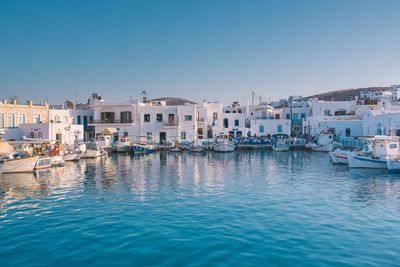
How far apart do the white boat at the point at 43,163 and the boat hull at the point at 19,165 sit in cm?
83

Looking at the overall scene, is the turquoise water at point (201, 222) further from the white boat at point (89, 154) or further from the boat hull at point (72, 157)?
the white boat at point (89, 154)

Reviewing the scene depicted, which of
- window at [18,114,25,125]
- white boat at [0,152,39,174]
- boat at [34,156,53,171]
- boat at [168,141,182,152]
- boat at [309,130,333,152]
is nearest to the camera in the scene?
white boat at [0,152,39,174]

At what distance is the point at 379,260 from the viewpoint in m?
10.6

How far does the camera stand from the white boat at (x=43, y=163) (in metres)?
32.4

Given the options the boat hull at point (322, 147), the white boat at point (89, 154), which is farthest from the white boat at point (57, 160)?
the boat hull at point (322, 147)

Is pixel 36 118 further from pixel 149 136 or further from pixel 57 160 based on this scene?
pixel 57 160

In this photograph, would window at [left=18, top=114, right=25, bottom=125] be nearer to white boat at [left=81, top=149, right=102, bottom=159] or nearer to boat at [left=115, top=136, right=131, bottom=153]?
white boat at [left=81, top=149, right=102, bottom=159]

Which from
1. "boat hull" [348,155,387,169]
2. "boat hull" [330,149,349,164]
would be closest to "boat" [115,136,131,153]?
"boat hull" [330,149,349,164]

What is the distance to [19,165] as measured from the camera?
1195 inches

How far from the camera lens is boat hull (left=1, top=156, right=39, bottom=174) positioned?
29812 mm

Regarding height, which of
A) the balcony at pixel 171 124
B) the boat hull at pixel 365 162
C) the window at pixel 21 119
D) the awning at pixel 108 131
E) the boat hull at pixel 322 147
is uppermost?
the window at pixel 21 119

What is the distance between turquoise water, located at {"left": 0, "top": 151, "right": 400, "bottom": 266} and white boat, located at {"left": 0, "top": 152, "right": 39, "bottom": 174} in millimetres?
4486

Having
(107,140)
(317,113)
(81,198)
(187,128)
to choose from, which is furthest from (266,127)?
(81,198)

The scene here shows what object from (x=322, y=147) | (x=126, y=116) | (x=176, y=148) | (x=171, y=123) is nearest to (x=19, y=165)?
(x=176, y=148)
